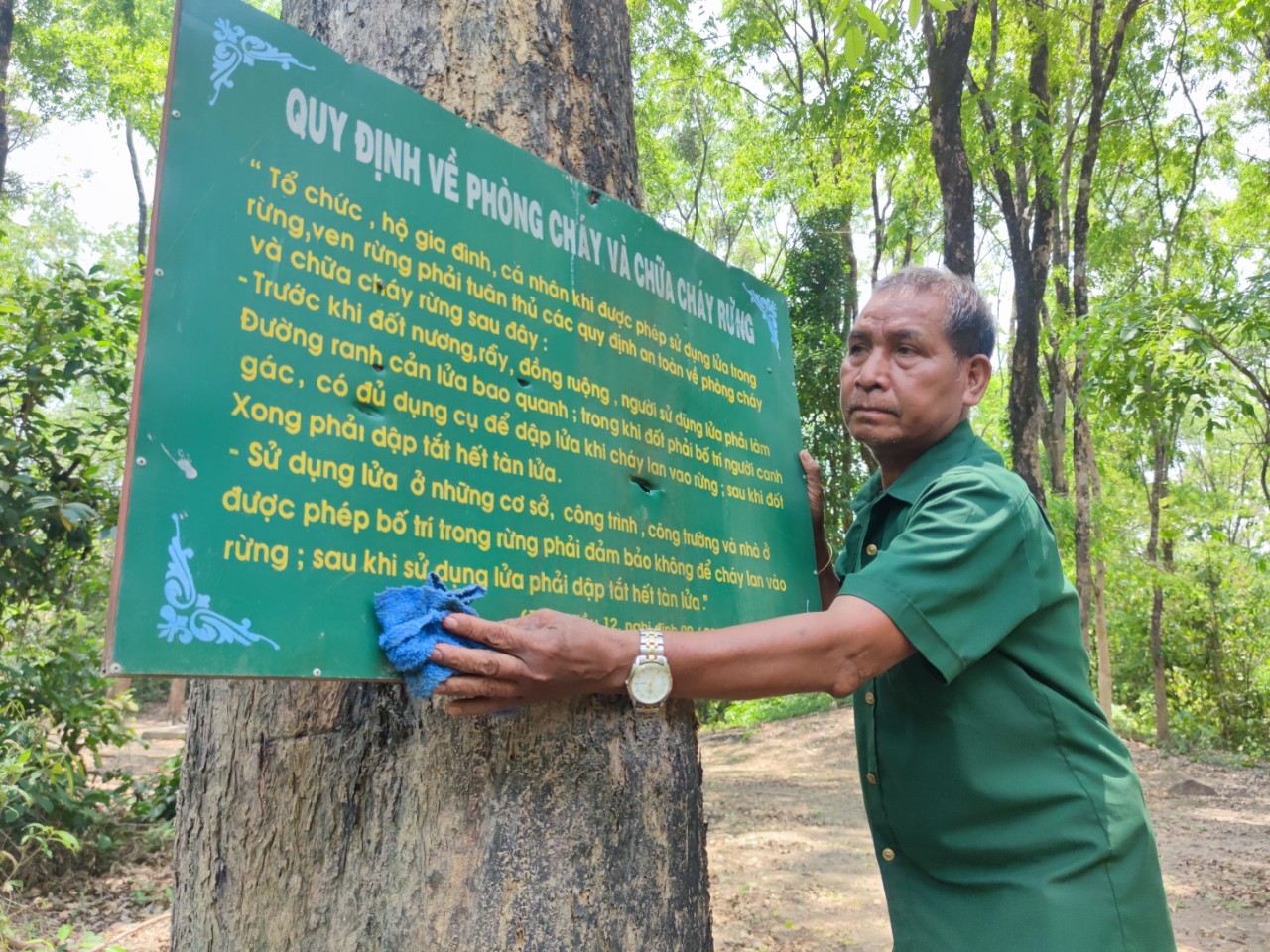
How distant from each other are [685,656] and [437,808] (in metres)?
0.43

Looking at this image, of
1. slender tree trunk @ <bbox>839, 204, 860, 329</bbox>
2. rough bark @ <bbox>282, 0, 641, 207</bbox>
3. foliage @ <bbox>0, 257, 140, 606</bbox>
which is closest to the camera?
rough bark @ <bbox>282, 0, 641, 207</bbox>

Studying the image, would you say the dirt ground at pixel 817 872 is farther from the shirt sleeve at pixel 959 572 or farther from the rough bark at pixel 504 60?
the rough bark at pixel 504 60

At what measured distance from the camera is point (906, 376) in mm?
1885

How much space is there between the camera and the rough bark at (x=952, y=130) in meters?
6.62

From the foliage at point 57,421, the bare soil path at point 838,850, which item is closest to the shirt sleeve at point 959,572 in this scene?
the bare soil path at point 838,850

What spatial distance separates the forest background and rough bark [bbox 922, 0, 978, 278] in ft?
0.07

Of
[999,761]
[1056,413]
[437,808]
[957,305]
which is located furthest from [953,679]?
[1056,413]

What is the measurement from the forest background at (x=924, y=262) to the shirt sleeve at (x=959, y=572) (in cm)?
164

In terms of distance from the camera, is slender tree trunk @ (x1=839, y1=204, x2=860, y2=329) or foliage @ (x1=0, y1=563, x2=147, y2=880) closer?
foliage @ (x1=0, y1=563, x2=147, y2=880)

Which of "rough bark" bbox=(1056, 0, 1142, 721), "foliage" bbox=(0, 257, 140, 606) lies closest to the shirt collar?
"foliage" bbox=(0, 257, 140, 606)

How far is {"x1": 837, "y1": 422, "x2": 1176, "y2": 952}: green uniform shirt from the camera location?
4.87ft

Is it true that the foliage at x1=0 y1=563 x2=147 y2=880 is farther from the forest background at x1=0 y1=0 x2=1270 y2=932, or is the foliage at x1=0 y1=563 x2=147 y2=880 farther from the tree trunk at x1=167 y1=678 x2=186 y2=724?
the tree trunk at x1=167 y1=678 x2=186 y2=724

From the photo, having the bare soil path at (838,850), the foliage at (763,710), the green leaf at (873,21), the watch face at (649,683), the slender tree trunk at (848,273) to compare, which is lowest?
the bare soil path at (838,850)

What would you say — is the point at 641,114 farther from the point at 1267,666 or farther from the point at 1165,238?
the point at 1267,666
